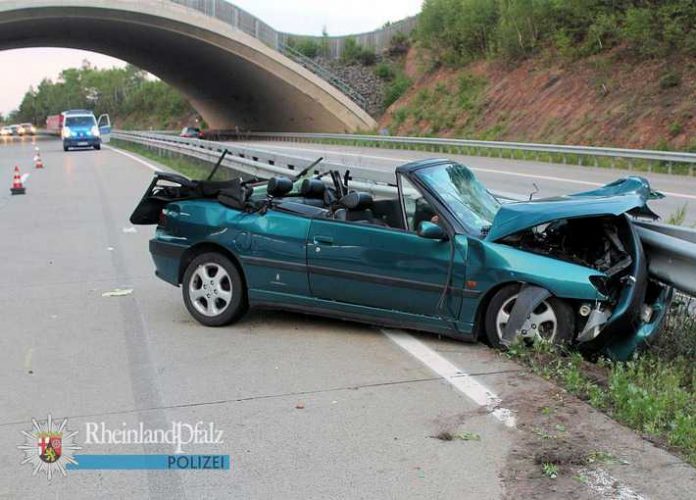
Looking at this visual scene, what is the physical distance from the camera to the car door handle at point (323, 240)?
6.40 meters

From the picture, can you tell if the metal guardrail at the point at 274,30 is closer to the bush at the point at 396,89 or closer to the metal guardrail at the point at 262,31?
the metal guardrail at the point at 262,31

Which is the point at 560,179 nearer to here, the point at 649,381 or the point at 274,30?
the point at 649,381

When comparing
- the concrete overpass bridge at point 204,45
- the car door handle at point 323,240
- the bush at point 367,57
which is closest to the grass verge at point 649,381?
the car door handle at point 323,240

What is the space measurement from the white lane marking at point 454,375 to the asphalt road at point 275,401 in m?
0.02

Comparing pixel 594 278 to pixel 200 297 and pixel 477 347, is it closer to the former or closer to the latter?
pixel 477 347

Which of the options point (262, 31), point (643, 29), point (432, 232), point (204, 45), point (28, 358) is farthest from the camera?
point (262, 31)

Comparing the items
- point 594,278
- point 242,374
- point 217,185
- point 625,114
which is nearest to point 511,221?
point 594,278

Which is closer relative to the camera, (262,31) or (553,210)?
(553,210)

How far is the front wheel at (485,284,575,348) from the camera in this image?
5.53 metres

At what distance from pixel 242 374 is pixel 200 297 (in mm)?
1520

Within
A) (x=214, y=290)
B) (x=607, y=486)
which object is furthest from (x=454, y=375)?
(x=214, y=290)

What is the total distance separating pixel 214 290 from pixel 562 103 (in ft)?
86.4

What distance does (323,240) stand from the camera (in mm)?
6426

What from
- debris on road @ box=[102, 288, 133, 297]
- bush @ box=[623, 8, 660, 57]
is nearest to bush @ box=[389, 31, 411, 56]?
bush @ box=[623, 8, 660, 57]
